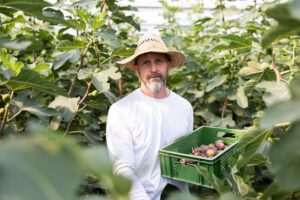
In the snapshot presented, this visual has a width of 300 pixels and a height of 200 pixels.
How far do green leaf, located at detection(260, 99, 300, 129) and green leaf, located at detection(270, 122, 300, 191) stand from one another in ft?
0.19

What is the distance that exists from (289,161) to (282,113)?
10 cm

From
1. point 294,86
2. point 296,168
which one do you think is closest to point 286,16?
point 294,86

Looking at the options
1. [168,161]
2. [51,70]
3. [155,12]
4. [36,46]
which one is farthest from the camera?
[155,12]

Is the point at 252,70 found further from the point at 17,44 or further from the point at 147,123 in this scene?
the point at 17,44

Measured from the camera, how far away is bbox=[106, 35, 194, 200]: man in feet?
6.82

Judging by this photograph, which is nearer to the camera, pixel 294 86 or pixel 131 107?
pixel 294 86

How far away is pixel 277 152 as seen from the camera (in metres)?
0.50

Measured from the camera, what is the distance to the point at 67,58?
2104 millimetres

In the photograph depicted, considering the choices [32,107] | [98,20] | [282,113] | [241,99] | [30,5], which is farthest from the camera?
[241,99]

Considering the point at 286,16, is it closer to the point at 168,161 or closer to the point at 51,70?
the point at 168,161

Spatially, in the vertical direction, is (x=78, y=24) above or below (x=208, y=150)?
above

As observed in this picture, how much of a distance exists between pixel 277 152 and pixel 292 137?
0.10 ft

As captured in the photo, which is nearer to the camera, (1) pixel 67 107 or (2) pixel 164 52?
(1) pixel 67 107

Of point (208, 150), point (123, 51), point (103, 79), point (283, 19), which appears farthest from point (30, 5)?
point (208, 150)
